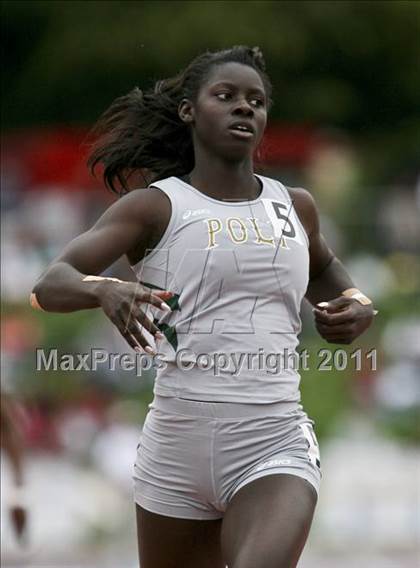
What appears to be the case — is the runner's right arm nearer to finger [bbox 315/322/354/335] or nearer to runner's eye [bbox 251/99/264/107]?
runner's eye [bbox 251/99/264/107]

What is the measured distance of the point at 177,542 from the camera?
4.73 m

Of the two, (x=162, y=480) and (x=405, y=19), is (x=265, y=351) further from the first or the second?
(x=405, y=19)

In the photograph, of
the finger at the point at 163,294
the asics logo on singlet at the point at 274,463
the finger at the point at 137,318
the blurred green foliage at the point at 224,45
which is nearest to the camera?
the finger at the point at 137,318

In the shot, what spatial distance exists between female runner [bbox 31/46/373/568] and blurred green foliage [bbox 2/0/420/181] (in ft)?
48.5

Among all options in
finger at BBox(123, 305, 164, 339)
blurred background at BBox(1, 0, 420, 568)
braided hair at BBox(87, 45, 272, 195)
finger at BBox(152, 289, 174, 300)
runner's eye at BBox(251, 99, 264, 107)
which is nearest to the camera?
finger at BBox(123, 305, 164, 339)

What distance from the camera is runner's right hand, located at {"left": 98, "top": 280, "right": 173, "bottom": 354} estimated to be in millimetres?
4199

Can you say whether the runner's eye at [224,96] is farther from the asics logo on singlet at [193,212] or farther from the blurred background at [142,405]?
the blurred background at [142,405]

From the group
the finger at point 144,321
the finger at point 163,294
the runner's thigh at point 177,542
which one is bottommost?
the runner's thigh at point 177,542

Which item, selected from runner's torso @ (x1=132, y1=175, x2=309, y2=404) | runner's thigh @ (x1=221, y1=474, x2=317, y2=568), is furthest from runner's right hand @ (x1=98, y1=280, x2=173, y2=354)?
runner's thigh @ (x1=221, y1=474, x2=317, y2=568)

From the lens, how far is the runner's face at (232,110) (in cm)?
477

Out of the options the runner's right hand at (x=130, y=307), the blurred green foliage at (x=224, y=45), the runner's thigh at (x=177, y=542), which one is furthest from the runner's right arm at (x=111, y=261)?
the blurred green foliage at (x=224, y=45)

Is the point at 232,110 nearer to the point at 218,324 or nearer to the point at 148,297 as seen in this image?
the point at 218,324

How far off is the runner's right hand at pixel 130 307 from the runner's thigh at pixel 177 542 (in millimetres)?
733

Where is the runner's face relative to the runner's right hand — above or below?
above
